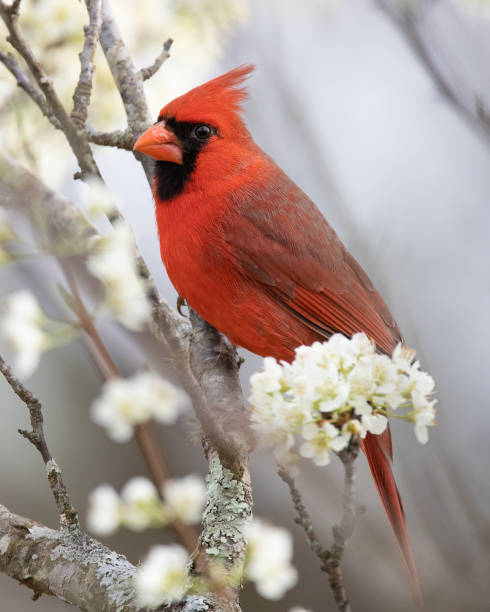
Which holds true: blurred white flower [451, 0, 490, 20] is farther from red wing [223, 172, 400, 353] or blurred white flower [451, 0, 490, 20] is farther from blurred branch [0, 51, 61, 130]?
blurred branch [0, 51, 61, 130]

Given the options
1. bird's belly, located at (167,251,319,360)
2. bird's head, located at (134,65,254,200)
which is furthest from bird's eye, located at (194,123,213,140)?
bird's belly, located at (167,251,319,360)

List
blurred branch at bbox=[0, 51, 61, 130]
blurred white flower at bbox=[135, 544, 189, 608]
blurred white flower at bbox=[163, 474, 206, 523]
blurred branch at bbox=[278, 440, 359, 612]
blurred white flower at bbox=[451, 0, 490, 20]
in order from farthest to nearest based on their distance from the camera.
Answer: blurred white flower at bbox=[451, 0, 490, 20] → blurred branch at bbox=[0, 51, 61, 130] → blurred white flower at bbox=[135, 544, 189, 608] → blurred white flower at bbox=[163, 474, 206, 523] → blurred branch at bbox=[278, 440, 359, 612]

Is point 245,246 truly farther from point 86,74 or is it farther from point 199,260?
point 86,74

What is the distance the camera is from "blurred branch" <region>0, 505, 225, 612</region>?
1.30m

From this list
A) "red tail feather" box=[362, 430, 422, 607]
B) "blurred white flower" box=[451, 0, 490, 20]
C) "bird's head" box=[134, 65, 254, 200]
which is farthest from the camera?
"blurred white flower" box=[451, 0, 490, 20]

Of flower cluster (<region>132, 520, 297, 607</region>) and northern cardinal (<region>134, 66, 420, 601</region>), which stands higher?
northern cardinal (<region>134, 66, 420, 601</region>)

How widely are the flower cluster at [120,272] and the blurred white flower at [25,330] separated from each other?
0.12m

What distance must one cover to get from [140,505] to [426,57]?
51.6 inches

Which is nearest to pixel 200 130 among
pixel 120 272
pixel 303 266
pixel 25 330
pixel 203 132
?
pixel 203 132

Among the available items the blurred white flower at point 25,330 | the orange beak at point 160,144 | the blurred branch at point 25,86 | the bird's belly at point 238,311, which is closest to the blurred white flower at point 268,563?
the blurred white flower at point 25,330

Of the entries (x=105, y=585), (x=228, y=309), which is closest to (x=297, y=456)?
(x=105, y=585)

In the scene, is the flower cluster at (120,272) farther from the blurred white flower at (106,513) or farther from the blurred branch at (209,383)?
the blurred white flower at (106,513)

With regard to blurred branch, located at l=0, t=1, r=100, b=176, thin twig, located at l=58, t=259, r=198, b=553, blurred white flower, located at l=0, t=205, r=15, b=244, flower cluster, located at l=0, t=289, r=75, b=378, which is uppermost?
blurred branch, located at l=0, t=1, r=100, b=176

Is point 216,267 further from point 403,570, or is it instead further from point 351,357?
point 351,357
